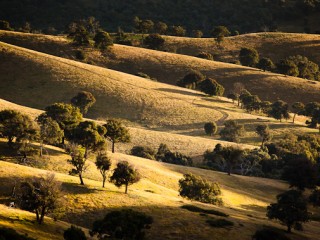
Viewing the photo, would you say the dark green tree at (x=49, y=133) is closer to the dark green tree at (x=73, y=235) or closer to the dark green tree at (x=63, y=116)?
the dark green tree at (x=63, y=116)

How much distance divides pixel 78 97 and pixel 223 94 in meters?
61.6

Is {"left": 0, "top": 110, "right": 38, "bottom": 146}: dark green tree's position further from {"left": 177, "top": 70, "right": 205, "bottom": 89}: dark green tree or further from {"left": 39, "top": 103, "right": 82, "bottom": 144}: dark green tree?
{"left": 177, "top": 70, "right": 205, "bottom": 89}: dark green tree

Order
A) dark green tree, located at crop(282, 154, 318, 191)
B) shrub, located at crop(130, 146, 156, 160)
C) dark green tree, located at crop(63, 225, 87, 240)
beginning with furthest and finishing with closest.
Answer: shrub, located at crop(130, 146, 156, 160)
dark green tree, located at crop(282, 154, 318, 191)
dark green tree, located at crop(63, 225, 87, 240)

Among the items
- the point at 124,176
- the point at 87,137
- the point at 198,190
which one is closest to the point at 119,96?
the point at 87,137

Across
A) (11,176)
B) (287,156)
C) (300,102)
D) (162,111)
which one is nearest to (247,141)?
(287,156)

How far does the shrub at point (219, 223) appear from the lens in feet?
194

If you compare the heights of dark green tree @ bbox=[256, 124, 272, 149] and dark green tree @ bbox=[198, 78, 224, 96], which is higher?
dark green tree @ bbox=[198, 78, 224, 96]

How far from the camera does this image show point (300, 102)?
541ft

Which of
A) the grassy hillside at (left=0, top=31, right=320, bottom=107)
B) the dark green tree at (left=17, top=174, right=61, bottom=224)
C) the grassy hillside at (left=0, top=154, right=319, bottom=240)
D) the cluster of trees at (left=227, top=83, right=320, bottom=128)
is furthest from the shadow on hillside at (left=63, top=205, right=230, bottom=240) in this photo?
the grassy hillside at (left=0, top=31, right=320, bottom=107)

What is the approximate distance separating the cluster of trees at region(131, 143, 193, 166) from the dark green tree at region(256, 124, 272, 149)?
92.8 ft

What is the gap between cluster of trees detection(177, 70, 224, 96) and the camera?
160250mm

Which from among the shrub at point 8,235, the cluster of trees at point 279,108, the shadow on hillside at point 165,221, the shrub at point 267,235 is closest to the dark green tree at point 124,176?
the shadow on hillside at point 165,221

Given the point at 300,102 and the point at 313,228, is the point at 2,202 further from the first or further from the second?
the point at 300,102

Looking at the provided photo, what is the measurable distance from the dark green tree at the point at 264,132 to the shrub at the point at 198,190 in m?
48.1
